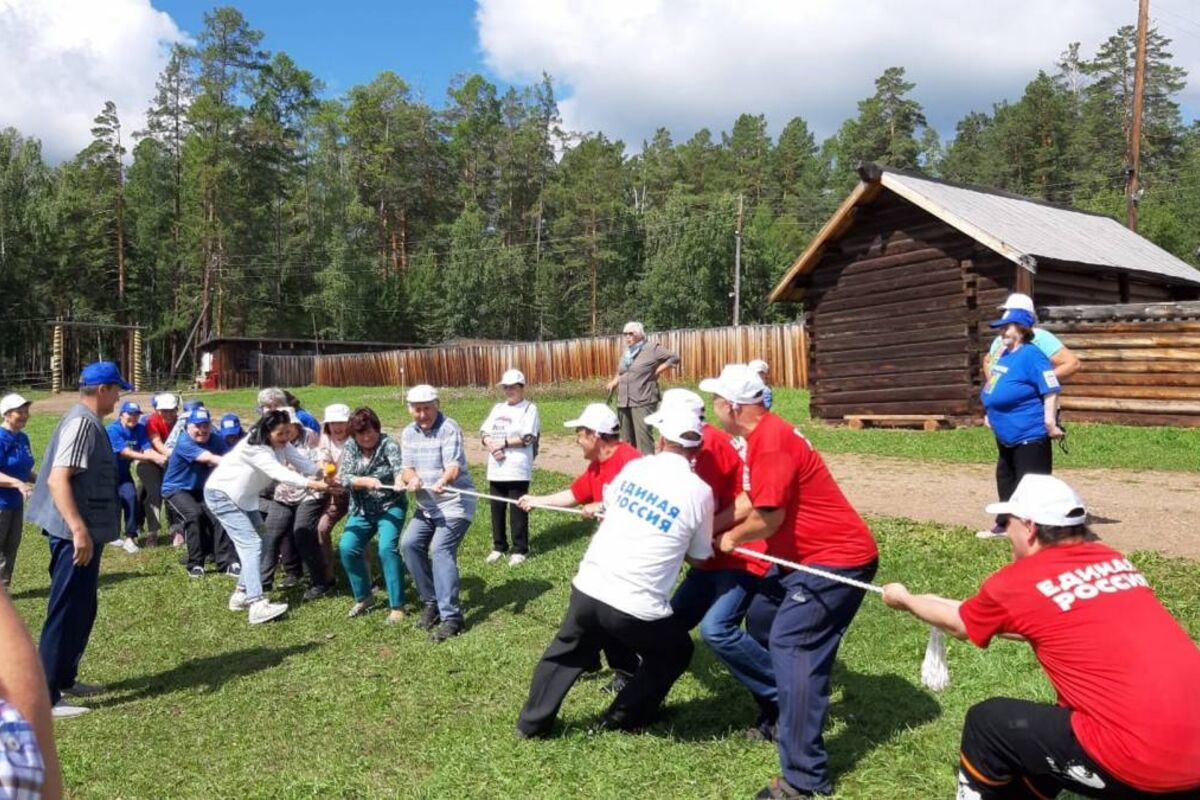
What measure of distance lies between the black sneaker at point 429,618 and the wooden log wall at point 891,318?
1196 centimetres

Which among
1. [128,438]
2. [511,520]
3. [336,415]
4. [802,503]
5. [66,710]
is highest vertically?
[336,415]

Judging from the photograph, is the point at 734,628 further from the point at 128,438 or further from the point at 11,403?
the point at 128,438

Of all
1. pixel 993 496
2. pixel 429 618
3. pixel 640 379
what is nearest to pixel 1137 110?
pixel 993 496

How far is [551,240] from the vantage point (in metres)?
60.0

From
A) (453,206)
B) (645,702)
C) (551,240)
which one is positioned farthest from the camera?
(453,206)

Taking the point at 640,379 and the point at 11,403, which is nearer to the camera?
the point at 11,403

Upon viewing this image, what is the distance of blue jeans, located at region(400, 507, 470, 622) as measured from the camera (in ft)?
22.6

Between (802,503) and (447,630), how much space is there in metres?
3.46

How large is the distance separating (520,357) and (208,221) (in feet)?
83.7

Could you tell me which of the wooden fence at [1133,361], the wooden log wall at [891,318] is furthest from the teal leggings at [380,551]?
the wooden fence at [1133,361]

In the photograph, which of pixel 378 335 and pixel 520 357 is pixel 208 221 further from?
pixel 520 357

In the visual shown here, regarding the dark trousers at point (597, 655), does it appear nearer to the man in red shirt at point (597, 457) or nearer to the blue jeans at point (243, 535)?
the man in red shirt at point (597, 457)

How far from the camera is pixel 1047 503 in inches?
123

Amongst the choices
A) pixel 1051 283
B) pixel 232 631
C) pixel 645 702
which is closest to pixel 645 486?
pixel 645 702
